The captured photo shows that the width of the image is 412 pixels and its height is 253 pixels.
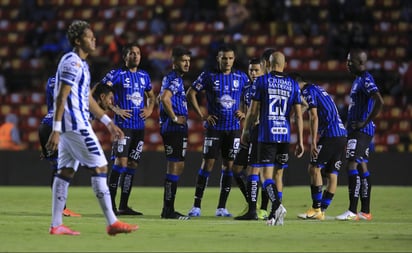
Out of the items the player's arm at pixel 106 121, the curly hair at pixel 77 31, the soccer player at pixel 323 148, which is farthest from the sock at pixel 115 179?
the curly hair at pixel 77 31

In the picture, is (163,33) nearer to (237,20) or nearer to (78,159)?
(237,20)

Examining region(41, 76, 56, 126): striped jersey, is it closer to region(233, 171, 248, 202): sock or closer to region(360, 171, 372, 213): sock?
region(233, 171, 248, 202): sock

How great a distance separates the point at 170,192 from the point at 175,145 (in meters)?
0.62

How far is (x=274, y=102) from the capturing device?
39.2 feet

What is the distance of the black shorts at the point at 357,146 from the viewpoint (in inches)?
527

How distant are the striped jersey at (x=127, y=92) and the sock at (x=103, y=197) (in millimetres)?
4085

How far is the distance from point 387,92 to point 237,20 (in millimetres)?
4122

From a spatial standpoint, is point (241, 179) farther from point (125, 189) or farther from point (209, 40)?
point (209, 40)

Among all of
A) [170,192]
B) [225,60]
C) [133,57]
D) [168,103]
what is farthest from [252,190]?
[133,57]

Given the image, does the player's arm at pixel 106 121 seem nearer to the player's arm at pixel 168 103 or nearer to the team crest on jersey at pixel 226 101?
the player's arm at pixel 168 103

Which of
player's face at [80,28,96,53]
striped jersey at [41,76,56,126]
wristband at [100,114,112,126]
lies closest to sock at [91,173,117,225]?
wristband at [100,114,112,126]

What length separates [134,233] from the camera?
34.6ft

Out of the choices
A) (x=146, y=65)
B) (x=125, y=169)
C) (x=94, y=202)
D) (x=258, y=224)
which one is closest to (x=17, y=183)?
(x=146, y=65)

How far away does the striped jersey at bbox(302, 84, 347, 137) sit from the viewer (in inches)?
523
